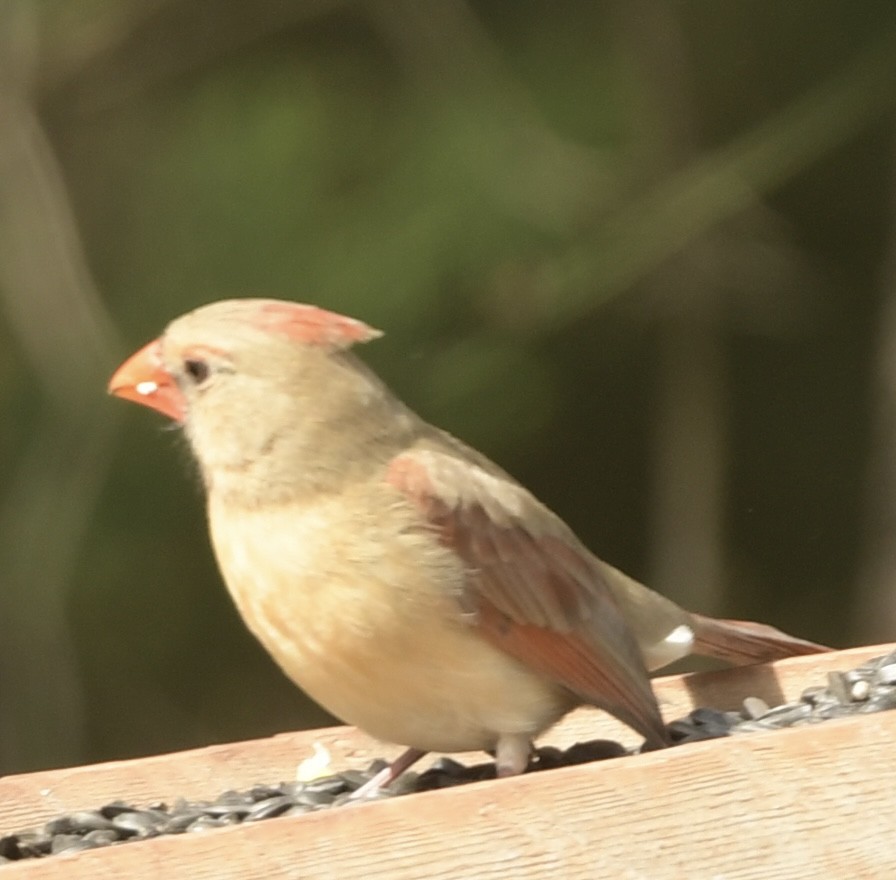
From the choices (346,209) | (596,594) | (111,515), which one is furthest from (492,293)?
(596,594)

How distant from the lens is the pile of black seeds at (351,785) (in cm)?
212

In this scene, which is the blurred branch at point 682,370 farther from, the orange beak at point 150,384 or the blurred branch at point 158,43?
the orange beak at point 150,384

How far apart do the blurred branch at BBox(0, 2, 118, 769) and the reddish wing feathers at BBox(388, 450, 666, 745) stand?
82.0 inches

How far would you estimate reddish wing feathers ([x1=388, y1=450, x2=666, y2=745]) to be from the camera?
7.42 ft

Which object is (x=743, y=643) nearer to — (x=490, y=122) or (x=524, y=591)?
(x=524, y=591)

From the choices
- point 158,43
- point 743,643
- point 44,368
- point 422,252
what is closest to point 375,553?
point 743,643

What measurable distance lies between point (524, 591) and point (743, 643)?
0.56 metres

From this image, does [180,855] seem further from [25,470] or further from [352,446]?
[25,470]

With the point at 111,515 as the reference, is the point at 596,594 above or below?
below

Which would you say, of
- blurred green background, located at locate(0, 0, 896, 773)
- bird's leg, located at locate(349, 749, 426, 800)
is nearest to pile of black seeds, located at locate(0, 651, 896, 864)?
bird's leg, located at locate(349, 749, 426, 800)

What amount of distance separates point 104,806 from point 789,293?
284 centimetres

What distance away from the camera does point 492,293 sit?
4.30 m

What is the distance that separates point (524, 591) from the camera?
7.55 ft

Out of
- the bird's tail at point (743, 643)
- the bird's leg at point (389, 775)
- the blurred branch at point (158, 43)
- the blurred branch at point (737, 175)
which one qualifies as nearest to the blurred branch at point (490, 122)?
the blurred branch at point (737, 175)
